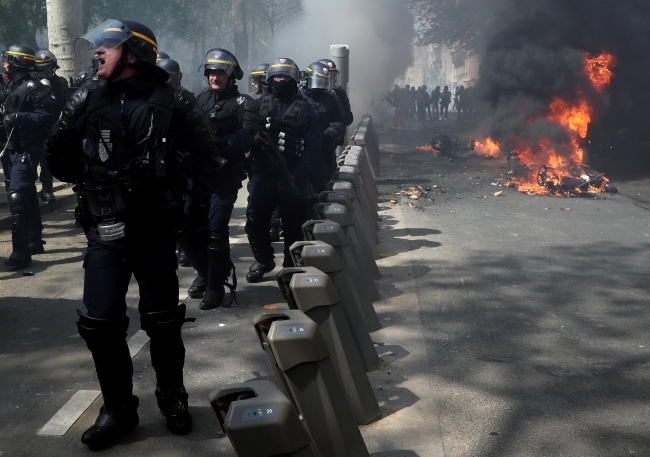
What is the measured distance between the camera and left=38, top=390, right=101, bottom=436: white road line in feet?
12.3

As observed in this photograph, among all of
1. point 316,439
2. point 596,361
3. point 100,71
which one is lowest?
point 596,361

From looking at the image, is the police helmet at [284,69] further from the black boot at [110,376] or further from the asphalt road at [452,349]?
the black boot at [110,376]

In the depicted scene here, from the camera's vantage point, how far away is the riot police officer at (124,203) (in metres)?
3.59

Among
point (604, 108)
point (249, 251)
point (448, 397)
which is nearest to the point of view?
point (448, 397)

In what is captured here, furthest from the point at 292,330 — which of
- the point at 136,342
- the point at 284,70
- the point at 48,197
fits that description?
the point at 48,197

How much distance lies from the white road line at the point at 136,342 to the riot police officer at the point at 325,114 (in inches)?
132

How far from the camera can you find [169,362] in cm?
382

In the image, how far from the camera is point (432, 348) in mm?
5082

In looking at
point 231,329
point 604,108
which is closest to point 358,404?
point 231,329

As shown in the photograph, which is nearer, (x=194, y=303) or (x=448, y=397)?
(x=448, y=397)

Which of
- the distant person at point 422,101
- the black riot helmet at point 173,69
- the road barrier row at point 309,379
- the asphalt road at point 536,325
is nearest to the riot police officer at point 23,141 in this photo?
the black riot helmet at point 173,69

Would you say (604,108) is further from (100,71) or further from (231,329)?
(100,71)

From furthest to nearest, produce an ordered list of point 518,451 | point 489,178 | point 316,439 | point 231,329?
point 489,178, point 231,329, point 518,451, point 316,439

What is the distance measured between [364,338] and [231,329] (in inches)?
50.5
